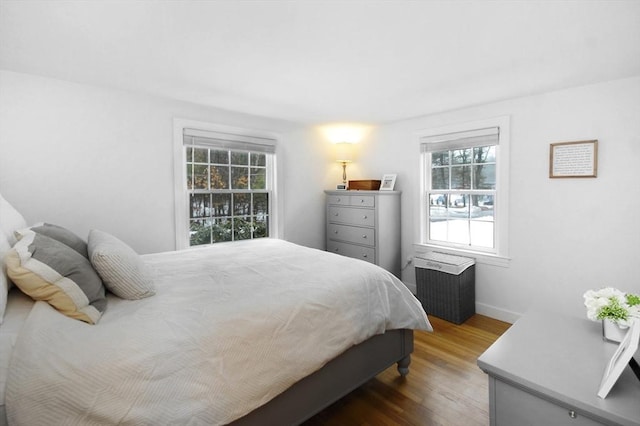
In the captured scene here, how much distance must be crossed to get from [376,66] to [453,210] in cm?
212

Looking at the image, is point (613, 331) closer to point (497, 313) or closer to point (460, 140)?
point (497, 313)

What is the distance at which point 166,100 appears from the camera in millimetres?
3037

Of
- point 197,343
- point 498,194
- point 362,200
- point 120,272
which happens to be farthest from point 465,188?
point 120,272

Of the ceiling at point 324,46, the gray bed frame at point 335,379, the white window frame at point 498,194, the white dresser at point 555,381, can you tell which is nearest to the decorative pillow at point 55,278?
the gray bed frame at point 335,379

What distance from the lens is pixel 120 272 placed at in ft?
4.89

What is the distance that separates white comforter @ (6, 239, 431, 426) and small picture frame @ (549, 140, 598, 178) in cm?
208

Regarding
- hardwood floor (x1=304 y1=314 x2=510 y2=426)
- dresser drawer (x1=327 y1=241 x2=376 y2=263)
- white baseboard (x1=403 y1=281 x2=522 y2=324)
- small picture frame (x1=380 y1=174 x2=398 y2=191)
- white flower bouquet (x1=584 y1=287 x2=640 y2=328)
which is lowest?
hardwood floor (x1=304 y1=314 x2=510 y2=426)

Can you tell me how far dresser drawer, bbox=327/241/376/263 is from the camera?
3.81 metres

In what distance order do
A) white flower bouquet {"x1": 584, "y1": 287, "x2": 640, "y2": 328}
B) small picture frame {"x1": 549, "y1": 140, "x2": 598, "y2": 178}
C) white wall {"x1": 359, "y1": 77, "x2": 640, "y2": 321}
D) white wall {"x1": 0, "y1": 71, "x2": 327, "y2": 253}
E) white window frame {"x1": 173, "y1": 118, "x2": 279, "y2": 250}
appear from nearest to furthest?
1. white flower bouquet {"x1": 584, "y1": 287, "x2": 640, "y2": 328}
2. white wall {"x1": 0, "y1": 71, "x2": 327, "y2": 253}
3. white wall {"x1": 359, "y1": 77, "x2": 640, "y2": 321}
4. small picture frame {"x1": 549, "y1": 140, "x2": 598, "y2": 178}
5. white window frame {"x1": 173, "y1": 118, "x2": 279, "y2": 250}

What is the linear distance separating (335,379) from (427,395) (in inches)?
28.8

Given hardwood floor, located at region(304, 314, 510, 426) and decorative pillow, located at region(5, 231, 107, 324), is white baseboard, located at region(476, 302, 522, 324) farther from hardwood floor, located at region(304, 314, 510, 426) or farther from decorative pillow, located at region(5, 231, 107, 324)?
decorative pillow, located at region(5, 231, 107, 324)

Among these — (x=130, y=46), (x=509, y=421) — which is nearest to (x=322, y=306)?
(x=509, y=421)

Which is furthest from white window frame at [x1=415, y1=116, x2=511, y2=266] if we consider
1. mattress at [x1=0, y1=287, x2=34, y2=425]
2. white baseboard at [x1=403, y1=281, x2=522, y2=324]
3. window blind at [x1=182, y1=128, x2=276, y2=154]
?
mattress at [x1=0, y1=287, x2=34, y2=425]

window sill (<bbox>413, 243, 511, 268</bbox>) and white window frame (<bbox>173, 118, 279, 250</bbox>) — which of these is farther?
window sill (<bbox>413, 243, 511, 268</bbox>)
